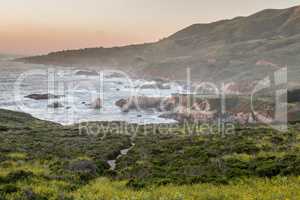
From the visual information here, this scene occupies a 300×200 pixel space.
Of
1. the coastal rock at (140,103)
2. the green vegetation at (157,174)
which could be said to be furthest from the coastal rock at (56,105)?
the green vegetation at (157,174)

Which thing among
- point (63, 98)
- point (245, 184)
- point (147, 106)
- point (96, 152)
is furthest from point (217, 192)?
point (63, 98)

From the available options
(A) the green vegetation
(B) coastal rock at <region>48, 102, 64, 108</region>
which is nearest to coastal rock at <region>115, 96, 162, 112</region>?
(B) coastal rock at <region>48, 102, 64, 108</region>

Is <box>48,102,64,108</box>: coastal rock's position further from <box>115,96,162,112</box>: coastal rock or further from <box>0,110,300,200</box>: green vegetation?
<box>0,110,300,200</box>: green vegetation

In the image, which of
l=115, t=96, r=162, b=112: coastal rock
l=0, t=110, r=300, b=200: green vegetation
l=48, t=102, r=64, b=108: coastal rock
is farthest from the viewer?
l=115, t=96, r=162, b=112: coastal rock

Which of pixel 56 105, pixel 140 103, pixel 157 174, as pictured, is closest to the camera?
pixel 157 174

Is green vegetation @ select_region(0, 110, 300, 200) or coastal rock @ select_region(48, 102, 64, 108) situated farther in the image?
coastal rock @ select_region(48, 102, 64, 108)

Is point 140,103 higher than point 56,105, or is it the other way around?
point 140,103

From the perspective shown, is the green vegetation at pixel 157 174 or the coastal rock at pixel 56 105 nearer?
the green vegetation at pixel 157 174

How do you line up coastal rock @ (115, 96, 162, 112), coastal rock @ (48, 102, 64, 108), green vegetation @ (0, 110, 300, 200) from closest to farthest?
green vegetation @ (0, 110, 300, 200), coastal rock @ (48, 102, 64, 108), coastal rock @ (115, 96, 162, 112)

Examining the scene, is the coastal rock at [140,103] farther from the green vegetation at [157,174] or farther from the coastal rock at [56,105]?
the green vegetation at [157,174]

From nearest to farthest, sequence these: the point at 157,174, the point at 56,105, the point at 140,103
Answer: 1. the point at 157,174
2. the point at 56,105
3. the point at 140,103

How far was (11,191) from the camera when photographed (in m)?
14.2

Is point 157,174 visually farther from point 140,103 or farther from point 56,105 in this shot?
point 140,103

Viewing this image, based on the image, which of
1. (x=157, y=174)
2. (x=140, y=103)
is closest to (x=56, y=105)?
(x=140, y=103)
